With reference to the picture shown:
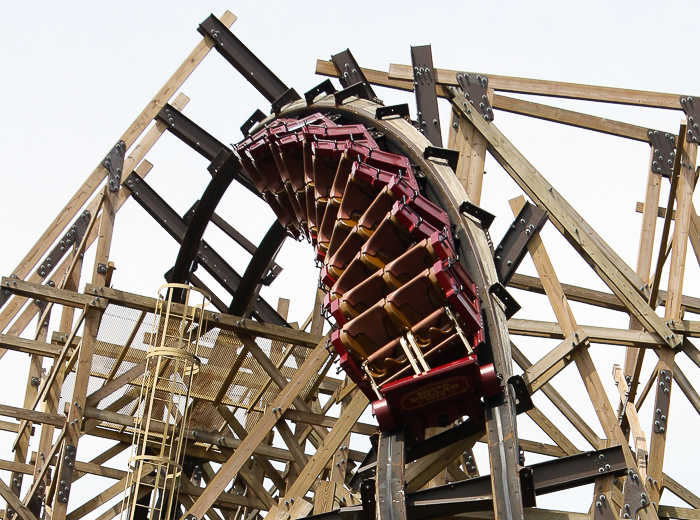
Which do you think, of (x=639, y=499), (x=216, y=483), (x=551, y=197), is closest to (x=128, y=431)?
(x=216, y=483)

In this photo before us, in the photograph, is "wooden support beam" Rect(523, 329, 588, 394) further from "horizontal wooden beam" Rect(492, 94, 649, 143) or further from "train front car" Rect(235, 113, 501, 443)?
"horizontal wooden beam" Rect(492, 94, 649, 143)

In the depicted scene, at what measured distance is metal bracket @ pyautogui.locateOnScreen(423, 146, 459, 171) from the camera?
1136cm

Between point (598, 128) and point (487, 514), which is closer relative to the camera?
point (487, 514)

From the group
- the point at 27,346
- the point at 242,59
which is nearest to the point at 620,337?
the point at 242,59

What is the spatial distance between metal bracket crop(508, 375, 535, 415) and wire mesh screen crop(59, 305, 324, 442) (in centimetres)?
569

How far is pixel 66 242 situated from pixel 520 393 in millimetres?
8214

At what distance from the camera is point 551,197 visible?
1162cm

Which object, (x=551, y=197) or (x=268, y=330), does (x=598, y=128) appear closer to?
(x=551, y=197)

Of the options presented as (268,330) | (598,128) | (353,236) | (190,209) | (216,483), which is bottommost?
(216,483)

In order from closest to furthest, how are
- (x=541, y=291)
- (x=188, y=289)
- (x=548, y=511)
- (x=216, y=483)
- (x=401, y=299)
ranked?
(x=548, y=511)
(x=401, y=299)
(x=216, y=483)
(x=188, y=289)
(x=541, y=291)

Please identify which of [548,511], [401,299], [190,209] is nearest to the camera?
[548,511]

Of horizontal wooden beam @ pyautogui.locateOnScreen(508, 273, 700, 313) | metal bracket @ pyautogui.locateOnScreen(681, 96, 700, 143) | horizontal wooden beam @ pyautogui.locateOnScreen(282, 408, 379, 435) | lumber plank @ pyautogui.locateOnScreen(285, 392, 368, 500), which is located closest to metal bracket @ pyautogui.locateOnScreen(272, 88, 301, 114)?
horizontal wooden beam @ pyautogui.locateOnScreen(508, 273, 700, 313)

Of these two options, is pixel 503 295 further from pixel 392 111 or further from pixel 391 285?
pixel 392 111

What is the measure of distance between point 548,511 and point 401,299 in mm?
2349
